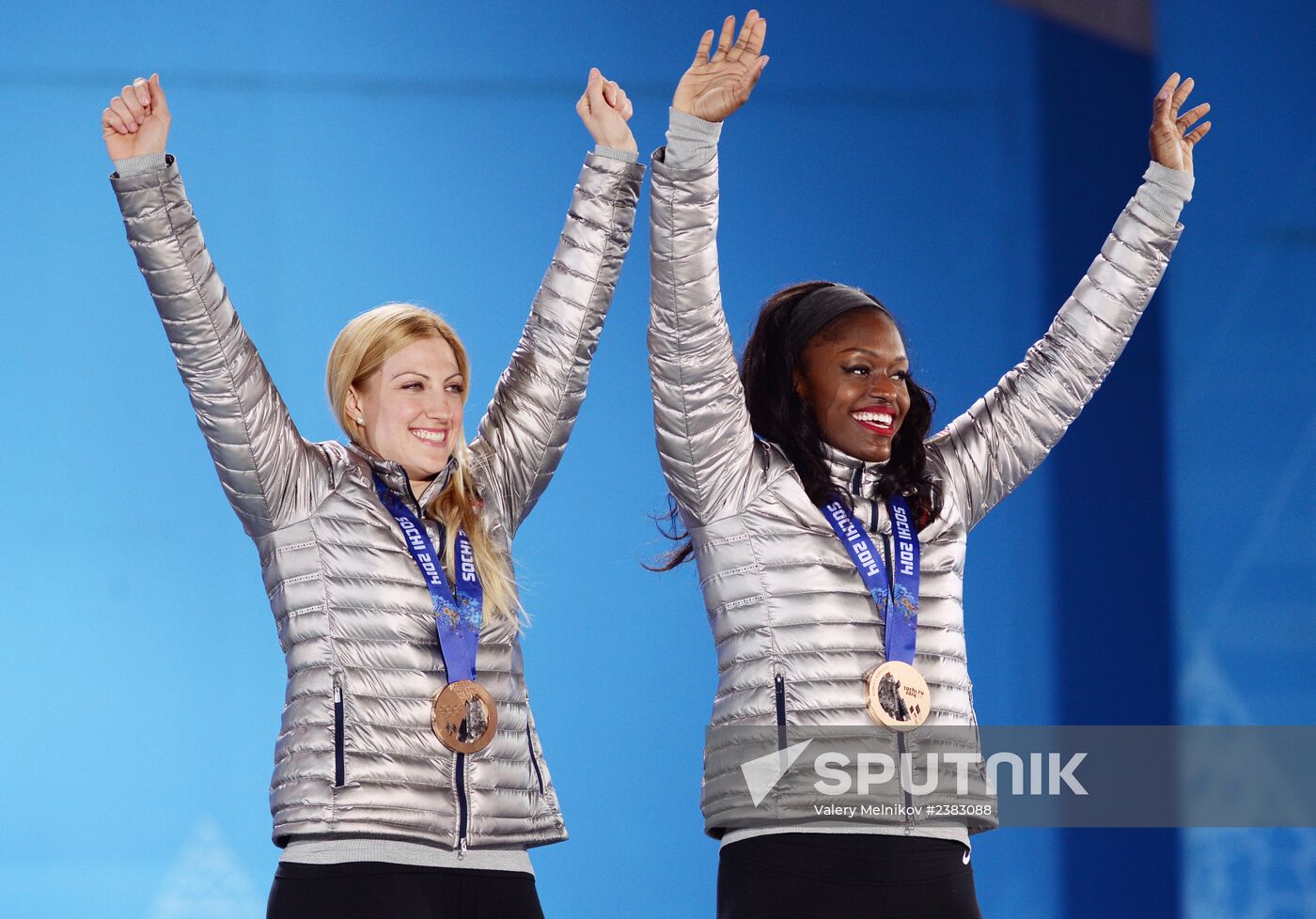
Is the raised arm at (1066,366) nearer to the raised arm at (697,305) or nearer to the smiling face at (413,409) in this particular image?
the raised arm at (697,305)

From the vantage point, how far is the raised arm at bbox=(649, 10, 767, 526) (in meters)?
2.11

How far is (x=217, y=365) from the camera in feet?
6.73

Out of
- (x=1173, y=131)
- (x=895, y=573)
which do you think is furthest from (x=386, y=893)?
(x=1173, y=131)

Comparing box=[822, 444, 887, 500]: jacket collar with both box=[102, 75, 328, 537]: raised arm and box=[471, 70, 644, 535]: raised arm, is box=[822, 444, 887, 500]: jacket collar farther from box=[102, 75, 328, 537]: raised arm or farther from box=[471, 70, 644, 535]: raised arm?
box=[102, 75, 328, 537]: raised arm

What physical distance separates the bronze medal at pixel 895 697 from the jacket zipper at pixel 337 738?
0.65 meters

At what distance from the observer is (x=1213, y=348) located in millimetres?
3949

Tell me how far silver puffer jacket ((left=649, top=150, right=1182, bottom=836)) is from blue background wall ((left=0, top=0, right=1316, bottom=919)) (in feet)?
4.80

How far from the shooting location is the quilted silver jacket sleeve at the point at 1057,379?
2410mm

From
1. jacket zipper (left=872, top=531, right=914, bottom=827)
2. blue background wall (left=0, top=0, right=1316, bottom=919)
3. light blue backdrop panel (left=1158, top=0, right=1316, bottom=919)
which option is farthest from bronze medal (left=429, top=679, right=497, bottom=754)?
light blue backdrop panel (left=1158, top=0, right=1316, bottom=919)

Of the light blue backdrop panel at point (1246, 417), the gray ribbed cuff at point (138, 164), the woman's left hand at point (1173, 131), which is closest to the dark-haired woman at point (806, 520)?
the woman's left hand at point (1173, 131)

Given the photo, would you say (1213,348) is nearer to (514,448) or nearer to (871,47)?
(871,47)

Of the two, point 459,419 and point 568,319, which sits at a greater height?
point 568,319

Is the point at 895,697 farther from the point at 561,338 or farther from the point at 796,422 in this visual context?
the point at 561,338

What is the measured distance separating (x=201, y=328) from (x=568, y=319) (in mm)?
509
